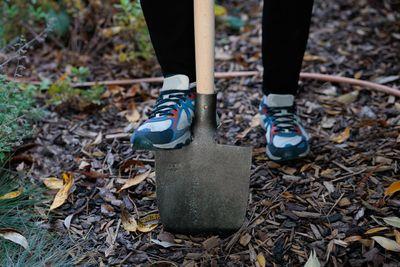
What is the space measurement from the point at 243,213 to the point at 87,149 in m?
0.88

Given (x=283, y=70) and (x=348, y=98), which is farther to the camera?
(x=348, y=98)

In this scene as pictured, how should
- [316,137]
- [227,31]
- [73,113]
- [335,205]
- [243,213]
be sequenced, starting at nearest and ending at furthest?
[243,213] → [335,205] → [316,137] → [73,113] → [227,31]

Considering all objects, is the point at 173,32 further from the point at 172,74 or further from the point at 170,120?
the point at 170,120

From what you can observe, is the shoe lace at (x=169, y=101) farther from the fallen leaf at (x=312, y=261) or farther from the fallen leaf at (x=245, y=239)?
the fallen leaf at (x=312, y=261)

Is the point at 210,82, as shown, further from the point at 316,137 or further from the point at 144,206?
the point at 316,137

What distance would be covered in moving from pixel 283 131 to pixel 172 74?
507 millimetres

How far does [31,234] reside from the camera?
1616 mm

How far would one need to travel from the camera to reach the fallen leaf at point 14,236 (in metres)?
1.52

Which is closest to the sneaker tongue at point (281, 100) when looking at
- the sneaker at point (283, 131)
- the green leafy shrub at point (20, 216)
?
the sneaker at point (283, 131)

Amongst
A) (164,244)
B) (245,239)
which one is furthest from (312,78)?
(164,244)

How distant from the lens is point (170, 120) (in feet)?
5.25

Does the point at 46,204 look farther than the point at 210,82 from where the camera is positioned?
Yes

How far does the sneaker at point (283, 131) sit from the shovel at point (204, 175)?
0.37m

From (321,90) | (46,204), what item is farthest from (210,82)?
(321,90)
